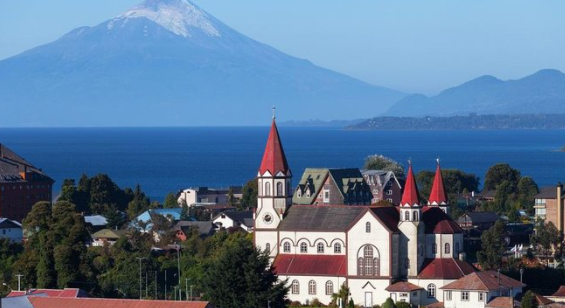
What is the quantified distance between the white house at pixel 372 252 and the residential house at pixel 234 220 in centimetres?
1654

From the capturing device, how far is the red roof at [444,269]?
54969mm

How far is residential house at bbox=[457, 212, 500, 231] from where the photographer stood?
76.1 meters

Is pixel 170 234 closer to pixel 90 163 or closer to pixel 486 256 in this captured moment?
pixel 486 256

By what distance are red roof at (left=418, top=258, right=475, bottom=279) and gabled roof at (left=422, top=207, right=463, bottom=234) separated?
1.15 metres

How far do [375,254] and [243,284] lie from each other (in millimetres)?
8187

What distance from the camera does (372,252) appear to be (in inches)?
2216

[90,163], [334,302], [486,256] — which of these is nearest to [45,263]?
[334,302]

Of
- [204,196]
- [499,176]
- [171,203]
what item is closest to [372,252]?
[171,203]

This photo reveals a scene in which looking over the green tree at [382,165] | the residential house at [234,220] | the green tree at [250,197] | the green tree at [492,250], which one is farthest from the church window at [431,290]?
the green tree at [382,165]

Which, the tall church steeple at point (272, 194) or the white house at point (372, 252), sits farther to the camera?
the tall church steeple at point (272, 194)

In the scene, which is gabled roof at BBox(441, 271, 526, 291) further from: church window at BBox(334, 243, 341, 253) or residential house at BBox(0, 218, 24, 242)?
residential house at BBox(0, 218, 24, 242)

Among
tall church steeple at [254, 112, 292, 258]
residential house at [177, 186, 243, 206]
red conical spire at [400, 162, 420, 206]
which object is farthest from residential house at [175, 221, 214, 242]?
residential house at [177, 186, 243, 206]

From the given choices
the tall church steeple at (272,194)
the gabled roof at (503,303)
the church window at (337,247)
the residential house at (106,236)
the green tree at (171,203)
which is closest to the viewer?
the gabled roof at (503,303)

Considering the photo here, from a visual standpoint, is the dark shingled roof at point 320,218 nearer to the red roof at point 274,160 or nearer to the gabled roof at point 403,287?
the red roof at point 274,160
